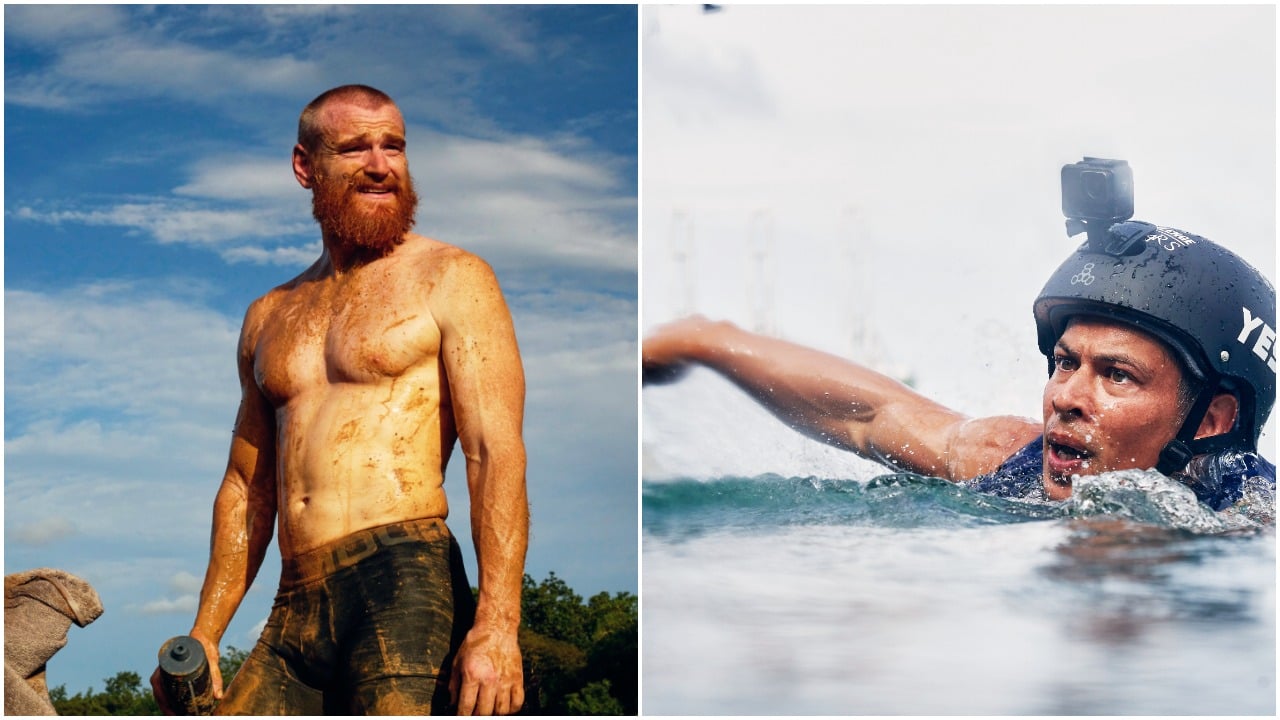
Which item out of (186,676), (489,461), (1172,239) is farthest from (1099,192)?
(186,676)

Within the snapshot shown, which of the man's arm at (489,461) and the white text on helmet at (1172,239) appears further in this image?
the white text on helmet at (1172,239)

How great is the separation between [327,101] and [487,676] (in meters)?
2.03

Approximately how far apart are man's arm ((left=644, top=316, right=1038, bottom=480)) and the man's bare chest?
398 centimetres

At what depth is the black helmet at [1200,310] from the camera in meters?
8.30

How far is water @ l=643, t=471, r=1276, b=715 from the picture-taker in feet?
27.2

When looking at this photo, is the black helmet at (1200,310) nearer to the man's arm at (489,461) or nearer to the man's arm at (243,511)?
the man's arm at (489,461)

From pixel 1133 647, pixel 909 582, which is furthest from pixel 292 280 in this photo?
pixel 1133 647

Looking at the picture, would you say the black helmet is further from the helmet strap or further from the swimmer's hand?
the swimmer's hand

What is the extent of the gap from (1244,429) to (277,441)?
5416mm

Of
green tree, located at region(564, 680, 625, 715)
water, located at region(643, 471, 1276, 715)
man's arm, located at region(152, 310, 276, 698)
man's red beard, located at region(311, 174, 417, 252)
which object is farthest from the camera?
green tree, located at region(564, 680, 625, 715)

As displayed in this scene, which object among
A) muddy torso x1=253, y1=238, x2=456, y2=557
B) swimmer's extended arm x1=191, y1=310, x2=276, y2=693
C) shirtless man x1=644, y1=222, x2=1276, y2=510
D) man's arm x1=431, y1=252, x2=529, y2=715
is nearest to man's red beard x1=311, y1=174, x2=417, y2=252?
muddy torso x1=253, y1=238, x2=456, y2=557

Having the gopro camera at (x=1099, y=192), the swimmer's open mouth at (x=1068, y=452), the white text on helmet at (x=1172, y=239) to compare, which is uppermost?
the gopro camera at (x=1099, y=192)

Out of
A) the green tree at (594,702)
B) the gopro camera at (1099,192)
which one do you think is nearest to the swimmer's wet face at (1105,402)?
the gopro camera at (1099,192)

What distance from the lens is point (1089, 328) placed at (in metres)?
8.49
